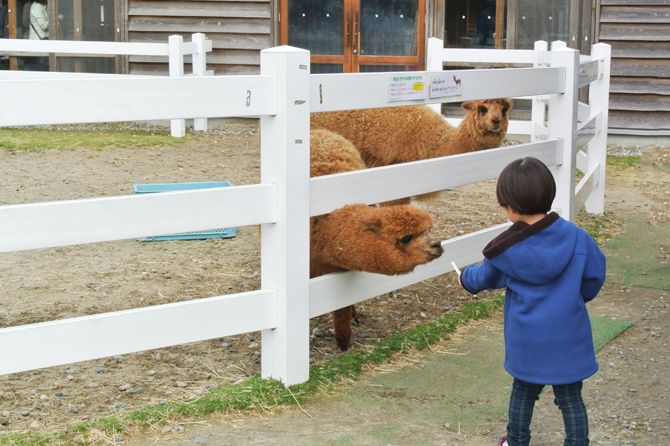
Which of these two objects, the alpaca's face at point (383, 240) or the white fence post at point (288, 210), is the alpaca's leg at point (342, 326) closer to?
the alpaca's face at point (383, 240)

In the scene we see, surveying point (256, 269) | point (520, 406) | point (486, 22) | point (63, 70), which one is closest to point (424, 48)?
point (486, 22)

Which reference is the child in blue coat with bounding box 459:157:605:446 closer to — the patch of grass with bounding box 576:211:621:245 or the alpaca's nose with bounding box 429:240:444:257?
the alpaca's nose with bounding box 429:240:444:257

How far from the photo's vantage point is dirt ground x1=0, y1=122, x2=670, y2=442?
189 inches

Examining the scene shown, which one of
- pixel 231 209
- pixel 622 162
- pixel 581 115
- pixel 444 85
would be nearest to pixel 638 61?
pixel 622 162

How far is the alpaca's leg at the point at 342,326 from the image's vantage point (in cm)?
534

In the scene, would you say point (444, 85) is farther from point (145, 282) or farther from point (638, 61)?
point (638, 61)

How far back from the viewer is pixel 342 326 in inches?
212

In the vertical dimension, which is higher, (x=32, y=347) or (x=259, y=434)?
(x=32, y=347)

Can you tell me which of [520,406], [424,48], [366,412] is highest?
[424,48]

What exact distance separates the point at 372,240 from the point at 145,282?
239 centimetres

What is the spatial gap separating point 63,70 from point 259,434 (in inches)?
497

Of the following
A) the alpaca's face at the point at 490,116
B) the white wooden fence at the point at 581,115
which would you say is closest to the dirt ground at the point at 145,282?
the white wooden fence at the point at 581,115

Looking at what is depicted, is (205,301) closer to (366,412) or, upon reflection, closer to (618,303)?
(366,412)

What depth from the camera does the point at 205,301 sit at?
442 centimetres
